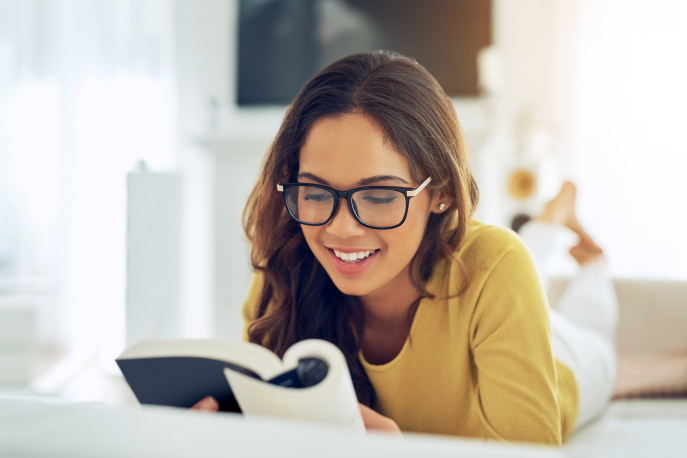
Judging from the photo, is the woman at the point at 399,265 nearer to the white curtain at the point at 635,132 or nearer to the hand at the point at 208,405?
the hand at the point at 208,405

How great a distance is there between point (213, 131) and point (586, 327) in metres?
2.32

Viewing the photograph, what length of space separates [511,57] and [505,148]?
1.73 feet

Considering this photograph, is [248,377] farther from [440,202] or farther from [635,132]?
[635,132]

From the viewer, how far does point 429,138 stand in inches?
33.2

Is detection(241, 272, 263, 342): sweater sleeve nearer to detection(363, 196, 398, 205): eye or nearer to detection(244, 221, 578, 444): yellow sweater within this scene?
detection(244, 221, 578, 444): yellow sweater

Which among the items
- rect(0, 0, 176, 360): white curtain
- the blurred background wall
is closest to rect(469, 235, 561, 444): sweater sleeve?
the blurred background wall

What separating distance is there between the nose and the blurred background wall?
2.03m

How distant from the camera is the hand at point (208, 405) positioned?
2.07ft

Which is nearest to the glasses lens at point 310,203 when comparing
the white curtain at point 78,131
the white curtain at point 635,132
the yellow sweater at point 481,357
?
the yellow sweater at point 481,357

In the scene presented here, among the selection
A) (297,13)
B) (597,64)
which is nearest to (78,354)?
(297,13)

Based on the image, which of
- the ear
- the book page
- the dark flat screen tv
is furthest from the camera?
the dark flat screen tv

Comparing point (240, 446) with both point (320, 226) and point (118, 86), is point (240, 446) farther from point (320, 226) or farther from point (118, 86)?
point (118, 86)

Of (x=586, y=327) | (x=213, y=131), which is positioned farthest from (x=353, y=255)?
(x=213, y=131)

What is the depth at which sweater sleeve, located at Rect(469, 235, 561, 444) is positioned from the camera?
0.78 metres
